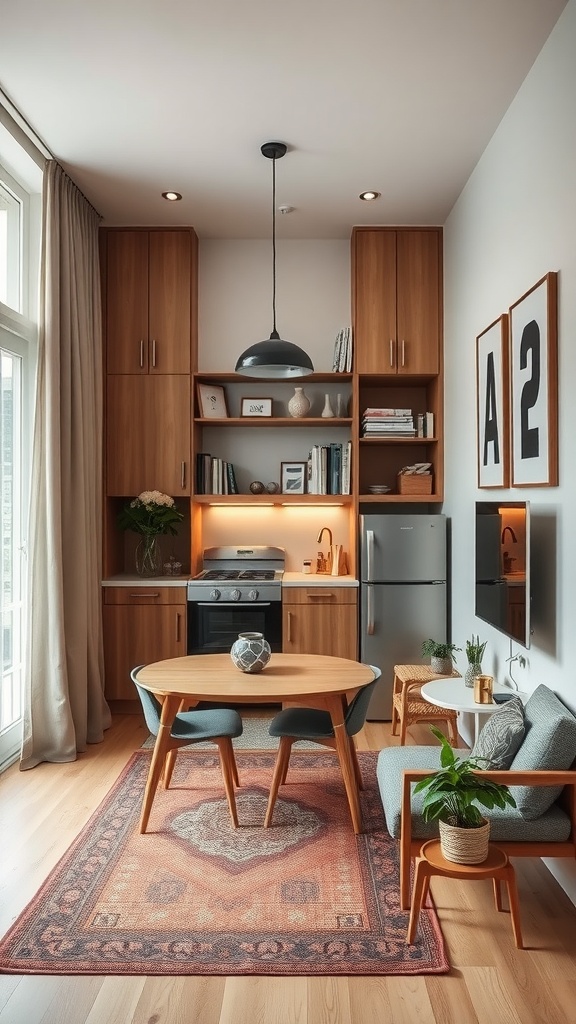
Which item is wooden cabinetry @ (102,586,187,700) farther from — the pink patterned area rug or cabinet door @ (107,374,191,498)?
the pink patterned area rug

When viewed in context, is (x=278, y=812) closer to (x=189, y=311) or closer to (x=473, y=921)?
(x=473, y=921)

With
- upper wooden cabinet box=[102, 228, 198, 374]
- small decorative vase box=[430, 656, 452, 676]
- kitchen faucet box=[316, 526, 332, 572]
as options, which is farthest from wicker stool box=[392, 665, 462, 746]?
upper wooden cabinet box=[102, 228, 198, 374]

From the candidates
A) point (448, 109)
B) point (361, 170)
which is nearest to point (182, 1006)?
point (448, 109)

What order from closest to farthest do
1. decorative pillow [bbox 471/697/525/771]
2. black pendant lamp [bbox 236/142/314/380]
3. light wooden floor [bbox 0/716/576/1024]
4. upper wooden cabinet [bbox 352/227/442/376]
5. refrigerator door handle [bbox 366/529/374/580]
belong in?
light wooden floor [bbox 0/716/576/1024], decorative pillow [bbox 471/697/525/771], black pendant lamp [bbox 236/142/314/380], refrigerator door handle [bbox 366/529/374/580], upper wooden cabinet [bbox 352/227/442/376]

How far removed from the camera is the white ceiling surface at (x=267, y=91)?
2826 millimetres

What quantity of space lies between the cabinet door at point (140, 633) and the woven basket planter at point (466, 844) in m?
2.79

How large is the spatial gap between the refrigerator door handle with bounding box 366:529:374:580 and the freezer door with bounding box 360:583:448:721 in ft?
0.25

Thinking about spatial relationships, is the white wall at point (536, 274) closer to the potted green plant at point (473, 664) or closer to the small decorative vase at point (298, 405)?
the potted green plant at point (473, 664)

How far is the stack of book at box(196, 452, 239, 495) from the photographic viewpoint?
16.7ft

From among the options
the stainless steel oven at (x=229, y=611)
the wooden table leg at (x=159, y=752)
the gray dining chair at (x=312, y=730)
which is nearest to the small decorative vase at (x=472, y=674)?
the gray dining chair at (x=312, y=730)

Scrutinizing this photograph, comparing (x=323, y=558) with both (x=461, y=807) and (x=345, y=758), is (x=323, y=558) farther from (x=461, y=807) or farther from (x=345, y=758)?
(x=461, y=807)

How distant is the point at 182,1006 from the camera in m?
2.04

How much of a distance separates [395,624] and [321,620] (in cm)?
47

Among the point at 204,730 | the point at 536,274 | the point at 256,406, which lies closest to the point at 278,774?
the point at 204,730
